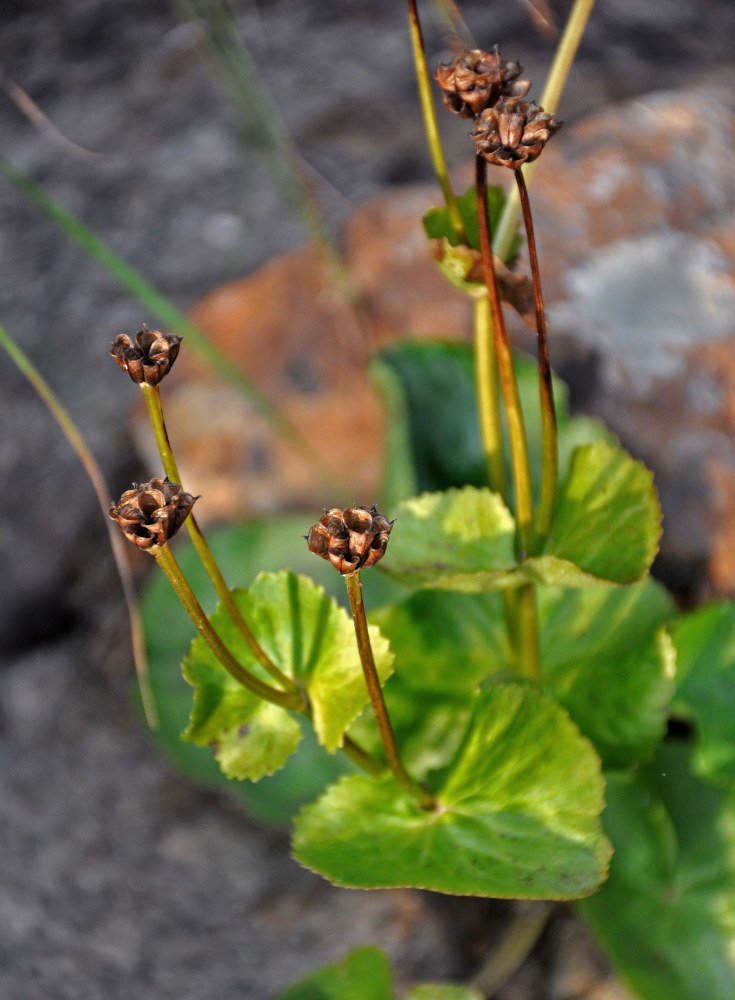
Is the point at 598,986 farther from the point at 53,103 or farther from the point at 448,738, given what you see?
the point at 53,103

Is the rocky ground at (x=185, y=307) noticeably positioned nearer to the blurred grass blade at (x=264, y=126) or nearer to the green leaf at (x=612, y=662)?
Result: the blurred grass blade at (x=264, y=126)

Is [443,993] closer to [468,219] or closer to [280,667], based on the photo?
[280,667]

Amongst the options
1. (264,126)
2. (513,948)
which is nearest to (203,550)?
(513,948)

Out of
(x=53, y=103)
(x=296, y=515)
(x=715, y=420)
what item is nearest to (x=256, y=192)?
(x=53, y=103)

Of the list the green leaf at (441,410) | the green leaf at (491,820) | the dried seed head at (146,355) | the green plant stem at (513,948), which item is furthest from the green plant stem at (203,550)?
the green plant stem at (513,948)

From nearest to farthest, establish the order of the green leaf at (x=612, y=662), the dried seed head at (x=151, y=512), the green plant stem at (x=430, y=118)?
the dried seed head at (x=151, y=512), the green plant stem at (x=430, y=118), the green leaf at (x=612, y=662)
